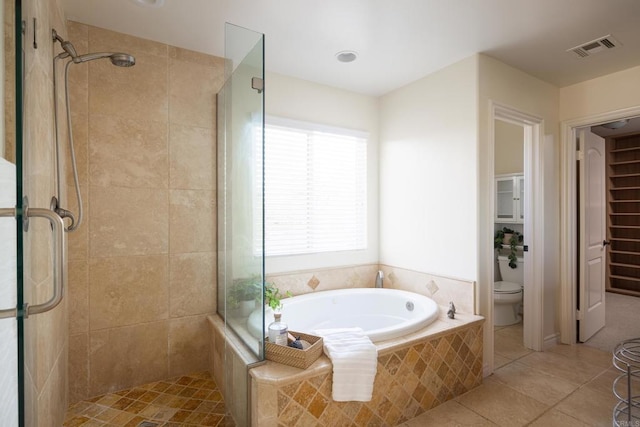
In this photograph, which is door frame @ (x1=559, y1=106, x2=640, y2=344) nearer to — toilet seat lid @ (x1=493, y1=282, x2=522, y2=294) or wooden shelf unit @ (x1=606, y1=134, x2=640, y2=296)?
toilet seat lid @ (x1=493, y1=282, x2=522, y2=294)


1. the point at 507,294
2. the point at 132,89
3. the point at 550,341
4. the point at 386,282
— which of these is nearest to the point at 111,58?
the point at 132,89

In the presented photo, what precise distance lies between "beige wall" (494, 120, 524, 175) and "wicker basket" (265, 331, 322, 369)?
346 centimetres

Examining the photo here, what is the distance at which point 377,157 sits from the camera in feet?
11.4

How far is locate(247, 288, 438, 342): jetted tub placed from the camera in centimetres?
270

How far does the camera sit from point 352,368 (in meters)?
1.77

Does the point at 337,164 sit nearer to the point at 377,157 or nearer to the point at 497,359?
the point at 377,157

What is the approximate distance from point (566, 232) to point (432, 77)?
1.89 metres

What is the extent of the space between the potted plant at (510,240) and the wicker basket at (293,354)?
3017 mm

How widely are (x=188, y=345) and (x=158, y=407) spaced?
47cm

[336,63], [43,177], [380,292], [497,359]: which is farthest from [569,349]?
[43,177]

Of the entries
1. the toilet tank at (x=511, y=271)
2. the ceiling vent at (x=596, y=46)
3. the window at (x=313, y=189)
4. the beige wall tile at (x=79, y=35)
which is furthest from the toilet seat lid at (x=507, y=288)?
the beige wall tile at (x=79, y=35)

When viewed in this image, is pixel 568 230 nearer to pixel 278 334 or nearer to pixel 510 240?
pixel 510 240

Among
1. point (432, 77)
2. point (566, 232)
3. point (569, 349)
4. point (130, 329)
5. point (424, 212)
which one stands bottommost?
point (569, 349)

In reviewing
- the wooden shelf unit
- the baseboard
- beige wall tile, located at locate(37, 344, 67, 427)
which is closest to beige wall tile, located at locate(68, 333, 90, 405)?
beige wall tile, located at locate(37, 344, 67, 427)
